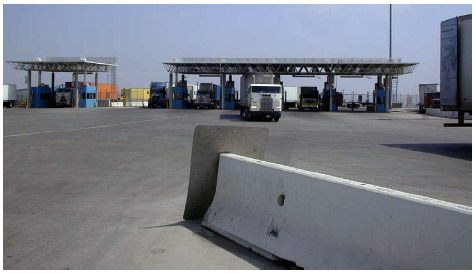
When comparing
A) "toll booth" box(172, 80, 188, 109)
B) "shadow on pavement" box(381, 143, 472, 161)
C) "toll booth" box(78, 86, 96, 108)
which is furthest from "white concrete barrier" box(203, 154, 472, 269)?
"toll booth" box(78, 86, 96, 108)

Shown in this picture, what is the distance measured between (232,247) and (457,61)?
1372cm

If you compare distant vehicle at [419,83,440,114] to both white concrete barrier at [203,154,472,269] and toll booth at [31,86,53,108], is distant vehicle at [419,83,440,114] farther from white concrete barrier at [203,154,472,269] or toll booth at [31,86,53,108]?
white concrete barrier at [203,154,472,269]

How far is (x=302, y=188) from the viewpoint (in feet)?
18.0

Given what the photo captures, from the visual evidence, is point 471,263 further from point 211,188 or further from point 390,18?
point 390,18

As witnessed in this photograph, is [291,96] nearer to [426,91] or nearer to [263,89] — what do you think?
[426,91]

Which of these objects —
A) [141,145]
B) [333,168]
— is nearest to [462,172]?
[333,168]

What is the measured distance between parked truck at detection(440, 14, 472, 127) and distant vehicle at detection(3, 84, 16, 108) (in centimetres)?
7658

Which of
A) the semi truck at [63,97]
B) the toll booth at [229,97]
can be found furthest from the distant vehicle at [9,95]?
the toll booth at [229,97]

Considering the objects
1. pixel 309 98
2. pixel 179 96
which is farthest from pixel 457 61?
pixel 179 96

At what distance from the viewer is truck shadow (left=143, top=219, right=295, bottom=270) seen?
5.39m

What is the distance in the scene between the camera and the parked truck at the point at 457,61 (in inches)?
658

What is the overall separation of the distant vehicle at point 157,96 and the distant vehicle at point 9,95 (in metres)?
22.3

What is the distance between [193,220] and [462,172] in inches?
314

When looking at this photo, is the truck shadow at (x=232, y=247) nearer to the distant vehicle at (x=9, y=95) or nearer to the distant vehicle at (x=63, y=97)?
the distant vehicle at (x=63, y=97)
